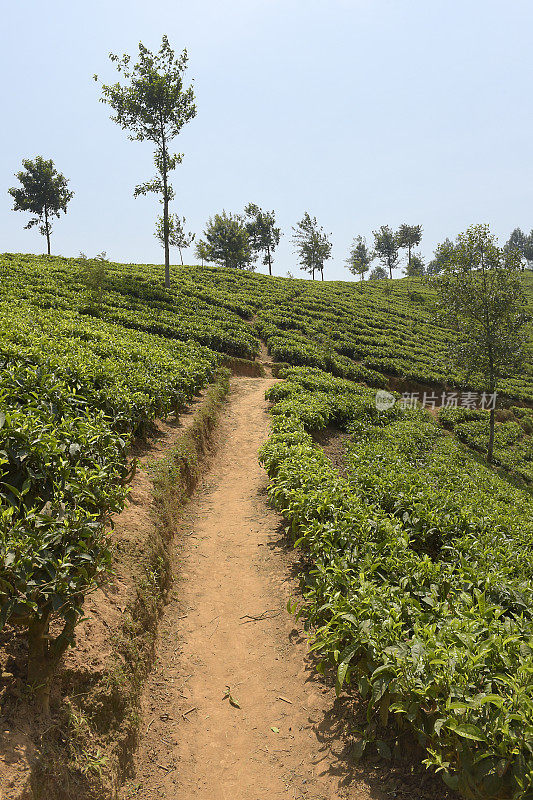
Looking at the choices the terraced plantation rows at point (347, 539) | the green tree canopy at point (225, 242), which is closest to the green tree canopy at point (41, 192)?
the green tree canopy at point (225, 242)

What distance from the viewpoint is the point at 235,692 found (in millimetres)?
4508

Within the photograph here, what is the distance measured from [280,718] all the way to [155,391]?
6532 millimetres

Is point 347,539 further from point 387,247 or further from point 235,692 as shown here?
point 387,247

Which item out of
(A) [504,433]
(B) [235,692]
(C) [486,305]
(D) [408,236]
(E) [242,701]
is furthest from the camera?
(D) [408,236]

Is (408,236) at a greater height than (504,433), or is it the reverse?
(408,236)

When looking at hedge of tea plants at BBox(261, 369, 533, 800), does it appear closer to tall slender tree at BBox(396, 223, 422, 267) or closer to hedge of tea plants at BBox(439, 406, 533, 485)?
hedge of tea plants at BBox(439, 406, 533, 485)

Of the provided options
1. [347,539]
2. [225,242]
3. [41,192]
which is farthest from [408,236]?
[347,539]

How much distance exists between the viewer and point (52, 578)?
3.23 metres

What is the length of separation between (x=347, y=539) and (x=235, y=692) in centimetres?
209

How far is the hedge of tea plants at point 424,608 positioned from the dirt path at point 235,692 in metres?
0.41

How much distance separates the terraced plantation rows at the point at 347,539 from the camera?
121 inches

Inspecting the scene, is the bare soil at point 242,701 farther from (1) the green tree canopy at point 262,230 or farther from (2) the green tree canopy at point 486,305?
(1) the green tree canopy at point 262,230

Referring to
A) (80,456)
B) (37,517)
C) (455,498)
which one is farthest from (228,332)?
(37,517)

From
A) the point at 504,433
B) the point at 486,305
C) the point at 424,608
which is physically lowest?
the point at 504,433
